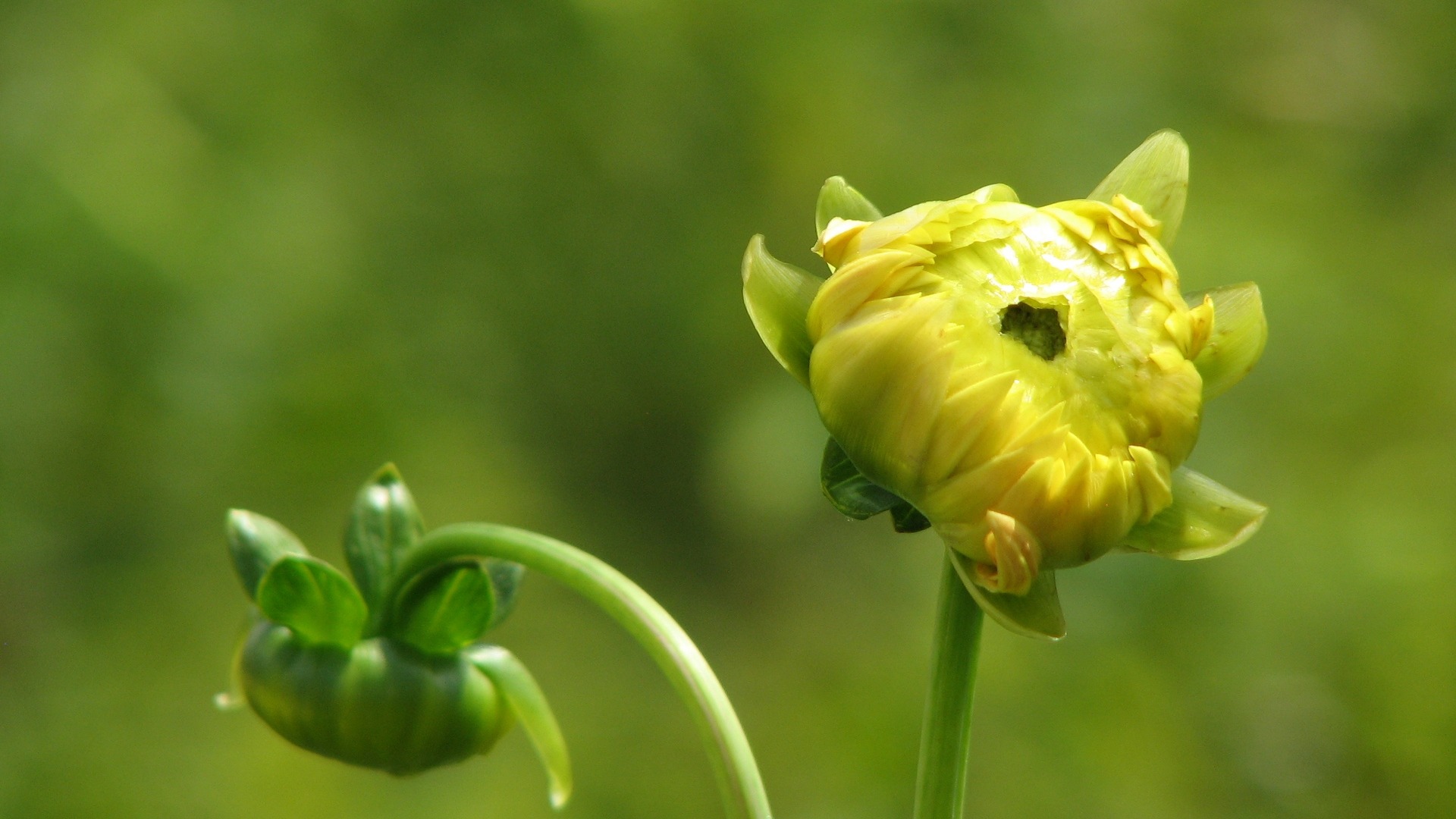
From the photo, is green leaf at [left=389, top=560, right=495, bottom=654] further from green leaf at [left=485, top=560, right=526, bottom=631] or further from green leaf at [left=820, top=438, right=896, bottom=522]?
green leaf at [left=820, top=438, right=896, bottom=522]

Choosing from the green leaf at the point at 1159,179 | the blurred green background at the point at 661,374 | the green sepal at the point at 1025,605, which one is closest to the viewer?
the green sepal at the point at 1025,605

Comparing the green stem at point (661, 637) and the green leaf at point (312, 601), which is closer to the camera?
the green stem at point (661, 637)

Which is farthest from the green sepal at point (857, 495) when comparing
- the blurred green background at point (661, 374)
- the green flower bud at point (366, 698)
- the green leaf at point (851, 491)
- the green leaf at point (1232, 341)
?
the blurred green background at point (661, 374)

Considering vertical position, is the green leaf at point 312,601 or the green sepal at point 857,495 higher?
the green sepal at point 857,495

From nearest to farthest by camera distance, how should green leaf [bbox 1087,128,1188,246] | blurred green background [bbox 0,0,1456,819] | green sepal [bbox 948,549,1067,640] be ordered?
1. green sepal [bbox 948,549,1067,640]
2. green leaf [bbox 1087,128,1188,246]
3. blurred green background [bbox 0,0,1456,819]

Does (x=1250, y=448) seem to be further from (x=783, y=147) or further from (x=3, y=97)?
(x=3, y=97)

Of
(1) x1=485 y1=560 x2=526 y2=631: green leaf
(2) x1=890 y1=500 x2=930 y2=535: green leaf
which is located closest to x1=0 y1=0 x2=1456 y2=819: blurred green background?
(1) x1=485 y1=560 x2=526 y2=631: green leaf

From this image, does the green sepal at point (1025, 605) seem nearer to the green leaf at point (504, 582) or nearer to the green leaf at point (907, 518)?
the green leaf at point (907, 518)
